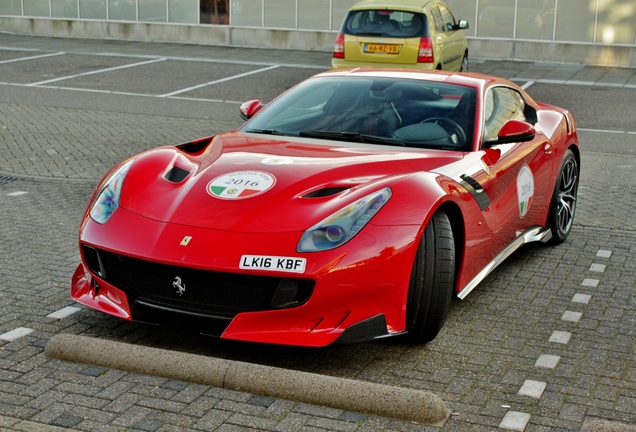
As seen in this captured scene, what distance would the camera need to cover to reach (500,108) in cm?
702

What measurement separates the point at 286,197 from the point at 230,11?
2189cm

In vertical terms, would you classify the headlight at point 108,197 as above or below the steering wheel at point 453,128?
below

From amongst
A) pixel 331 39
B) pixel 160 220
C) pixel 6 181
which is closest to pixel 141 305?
pixel 160 220

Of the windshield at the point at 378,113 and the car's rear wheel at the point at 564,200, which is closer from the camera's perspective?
the windshield at the point at 378,113

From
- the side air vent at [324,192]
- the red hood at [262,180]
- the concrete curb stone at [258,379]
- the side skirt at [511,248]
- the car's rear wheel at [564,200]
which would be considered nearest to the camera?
the concrete curb stone at [258,379]

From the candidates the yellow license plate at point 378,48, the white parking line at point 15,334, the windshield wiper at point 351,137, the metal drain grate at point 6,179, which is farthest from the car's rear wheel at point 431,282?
the yellow license plate at point 378,48

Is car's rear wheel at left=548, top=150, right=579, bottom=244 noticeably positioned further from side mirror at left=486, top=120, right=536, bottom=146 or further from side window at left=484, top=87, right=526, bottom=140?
side mirror at left=486, top=120, right=536, bottom=146

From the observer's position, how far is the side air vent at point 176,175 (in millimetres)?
5593

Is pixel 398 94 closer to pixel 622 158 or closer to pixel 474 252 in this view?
pixel 474 252

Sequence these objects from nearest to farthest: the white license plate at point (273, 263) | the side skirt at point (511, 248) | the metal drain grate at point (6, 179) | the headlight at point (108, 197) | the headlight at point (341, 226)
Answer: the white license plate at point (273, 263) → the headlight at point (341, 226) → the headlight at point (108, 197) → the side skirt at point (511, 248) → the metal drain grate at point (6, 179)

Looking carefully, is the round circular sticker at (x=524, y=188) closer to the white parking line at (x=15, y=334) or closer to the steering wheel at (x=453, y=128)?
the steering wheel at (x=453, y=128)

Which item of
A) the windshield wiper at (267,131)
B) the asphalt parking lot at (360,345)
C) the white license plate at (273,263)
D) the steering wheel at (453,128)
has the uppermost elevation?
the steering wheel at (453,128)

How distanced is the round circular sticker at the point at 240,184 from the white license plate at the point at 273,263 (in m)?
0.52

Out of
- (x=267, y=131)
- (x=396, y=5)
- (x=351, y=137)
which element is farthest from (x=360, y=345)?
(x=396, y=5)
